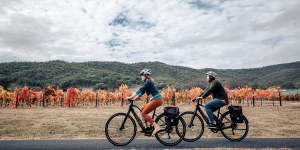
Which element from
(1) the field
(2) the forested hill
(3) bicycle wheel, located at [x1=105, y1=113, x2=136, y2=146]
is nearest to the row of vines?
(1) the field

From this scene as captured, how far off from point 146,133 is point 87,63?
13976 centimetres

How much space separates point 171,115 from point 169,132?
508 mm

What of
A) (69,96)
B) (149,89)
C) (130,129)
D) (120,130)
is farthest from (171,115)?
(69,96)

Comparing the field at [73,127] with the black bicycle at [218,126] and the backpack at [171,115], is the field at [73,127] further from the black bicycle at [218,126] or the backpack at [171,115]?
the backpack at [171,115]

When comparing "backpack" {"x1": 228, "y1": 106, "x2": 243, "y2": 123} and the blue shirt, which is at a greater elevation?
the blue shirt

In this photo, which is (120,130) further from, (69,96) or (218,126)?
(69,96)

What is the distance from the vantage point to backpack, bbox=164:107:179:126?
5082 mm

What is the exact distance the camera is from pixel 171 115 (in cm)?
508

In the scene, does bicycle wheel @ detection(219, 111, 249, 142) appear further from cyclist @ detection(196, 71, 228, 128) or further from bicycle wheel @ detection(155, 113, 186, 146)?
bicycle wheel @ detection(155, 113, 186, 146)

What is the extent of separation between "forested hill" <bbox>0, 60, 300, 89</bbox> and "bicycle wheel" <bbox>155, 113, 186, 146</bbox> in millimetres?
70314

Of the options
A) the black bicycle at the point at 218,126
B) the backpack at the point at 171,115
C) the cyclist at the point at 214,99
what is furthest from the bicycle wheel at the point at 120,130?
the cyclist at the point at 214,99

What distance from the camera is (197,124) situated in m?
5.46

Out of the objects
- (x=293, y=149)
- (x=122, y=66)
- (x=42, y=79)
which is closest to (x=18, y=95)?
(x=293, y=149)

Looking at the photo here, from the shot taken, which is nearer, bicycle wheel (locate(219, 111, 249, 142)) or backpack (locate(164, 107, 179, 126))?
backpack (locate(164, 107, 179, 126))
